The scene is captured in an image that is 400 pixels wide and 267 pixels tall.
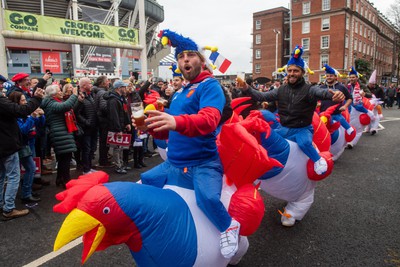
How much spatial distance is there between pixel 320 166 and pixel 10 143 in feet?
13.8

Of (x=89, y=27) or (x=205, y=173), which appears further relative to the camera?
(x=89, y=27)

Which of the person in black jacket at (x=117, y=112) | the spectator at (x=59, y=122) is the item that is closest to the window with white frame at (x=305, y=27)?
the person in black jacket at (x=117, y=112)

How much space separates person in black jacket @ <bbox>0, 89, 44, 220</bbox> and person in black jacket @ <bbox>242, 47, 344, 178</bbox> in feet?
10.0

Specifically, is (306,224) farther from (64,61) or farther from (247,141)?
(64,61)

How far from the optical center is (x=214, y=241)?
2.06 metres

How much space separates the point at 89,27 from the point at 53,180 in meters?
11.2

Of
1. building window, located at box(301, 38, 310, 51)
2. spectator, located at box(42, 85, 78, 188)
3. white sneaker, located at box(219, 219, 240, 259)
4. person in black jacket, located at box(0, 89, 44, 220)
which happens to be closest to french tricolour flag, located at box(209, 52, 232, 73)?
white sneaker, located at box(219, 219, 240, 259)

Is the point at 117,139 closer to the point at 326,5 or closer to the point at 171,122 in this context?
the point at 171,122

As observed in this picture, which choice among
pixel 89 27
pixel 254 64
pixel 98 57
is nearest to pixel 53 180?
pixel 89 27

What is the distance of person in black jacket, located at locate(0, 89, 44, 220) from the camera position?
389 centimetres

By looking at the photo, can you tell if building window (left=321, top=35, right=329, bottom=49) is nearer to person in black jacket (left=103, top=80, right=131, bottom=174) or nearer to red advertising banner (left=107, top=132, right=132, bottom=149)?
person in black jacket (left=103, top=80, right=131, bottom=174)

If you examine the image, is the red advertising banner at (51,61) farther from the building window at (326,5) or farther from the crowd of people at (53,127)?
the building window at (326,5)

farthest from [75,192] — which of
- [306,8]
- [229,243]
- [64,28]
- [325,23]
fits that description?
→ [306,8]

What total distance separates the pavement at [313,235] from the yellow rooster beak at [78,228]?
57.9 inches
